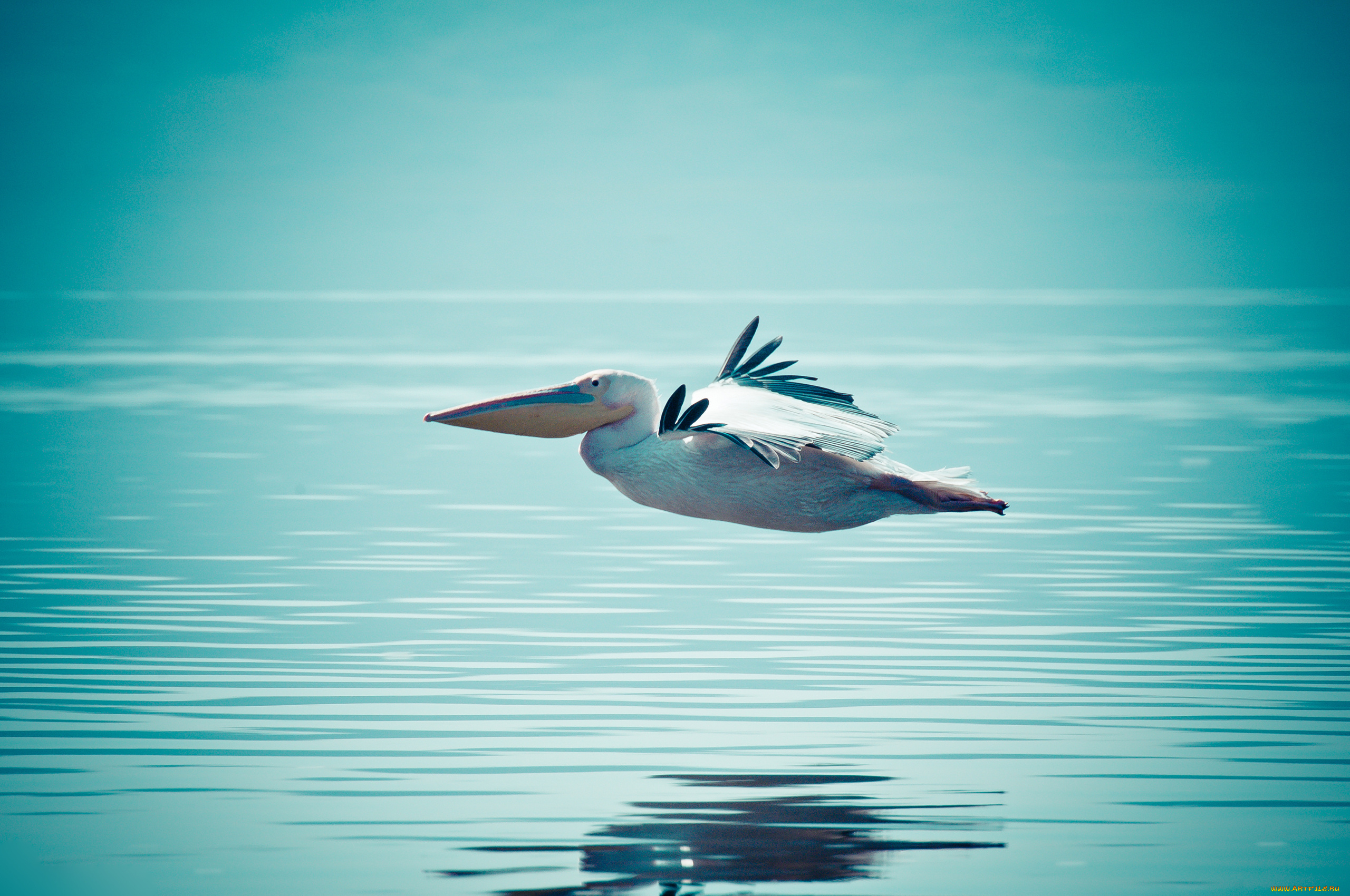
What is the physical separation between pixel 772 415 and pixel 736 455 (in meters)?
0.26

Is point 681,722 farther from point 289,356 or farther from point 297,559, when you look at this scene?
point 289,356

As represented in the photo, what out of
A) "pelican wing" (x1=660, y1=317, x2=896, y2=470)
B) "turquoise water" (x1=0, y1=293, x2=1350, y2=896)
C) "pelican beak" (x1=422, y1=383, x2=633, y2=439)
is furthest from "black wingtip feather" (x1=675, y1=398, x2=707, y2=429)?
"turquoise water" (x1=0, y1=293, x2=1350, y2=896)

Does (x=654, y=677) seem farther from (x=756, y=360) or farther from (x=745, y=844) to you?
(x=745, y=844)

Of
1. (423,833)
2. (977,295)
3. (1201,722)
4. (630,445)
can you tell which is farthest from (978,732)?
(977,295)

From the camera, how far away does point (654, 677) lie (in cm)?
803

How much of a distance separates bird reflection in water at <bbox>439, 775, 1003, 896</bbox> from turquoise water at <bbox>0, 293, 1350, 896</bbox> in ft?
0.06

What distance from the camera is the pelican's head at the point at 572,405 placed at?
24.7 ft

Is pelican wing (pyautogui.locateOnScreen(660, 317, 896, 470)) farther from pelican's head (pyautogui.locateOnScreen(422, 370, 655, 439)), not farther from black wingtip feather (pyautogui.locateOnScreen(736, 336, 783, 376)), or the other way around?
pelican's head (pyautogui.locateOnScreen(422, 370, 655, 439))

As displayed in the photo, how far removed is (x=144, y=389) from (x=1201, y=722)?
81.8 ft

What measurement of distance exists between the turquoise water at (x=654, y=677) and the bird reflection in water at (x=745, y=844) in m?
0.02

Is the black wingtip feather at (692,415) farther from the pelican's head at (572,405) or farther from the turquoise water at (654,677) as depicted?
the turquoise water at (654,677)

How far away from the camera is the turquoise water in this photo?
5.53 metres

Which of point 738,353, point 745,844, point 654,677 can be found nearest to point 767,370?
point 738,353

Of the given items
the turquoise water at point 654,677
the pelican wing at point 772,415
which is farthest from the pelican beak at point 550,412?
the turquoise water at point 654,677
